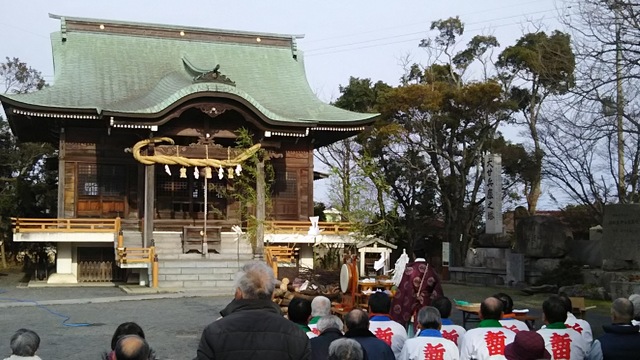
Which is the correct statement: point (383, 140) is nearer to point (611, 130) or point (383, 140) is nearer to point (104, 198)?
point (104, 198)

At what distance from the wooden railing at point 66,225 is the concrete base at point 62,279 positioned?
159 cm

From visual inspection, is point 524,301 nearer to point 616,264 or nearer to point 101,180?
point 616,264

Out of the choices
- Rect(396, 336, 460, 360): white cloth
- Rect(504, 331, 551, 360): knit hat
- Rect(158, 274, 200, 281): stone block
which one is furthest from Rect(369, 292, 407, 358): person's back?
Rect(158, 274, 200, 281): stone block

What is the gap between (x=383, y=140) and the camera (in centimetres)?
2914

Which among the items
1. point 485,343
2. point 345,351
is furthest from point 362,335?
point 485,343

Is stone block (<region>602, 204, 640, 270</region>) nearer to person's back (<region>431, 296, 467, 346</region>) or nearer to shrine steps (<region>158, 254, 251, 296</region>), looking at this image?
shrine steps (<region>158, 254, 251, 296</region>)

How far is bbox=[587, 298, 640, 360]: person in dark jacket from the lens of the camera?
5.17 meters

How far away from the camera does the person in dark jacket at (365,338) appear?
486 centimetres

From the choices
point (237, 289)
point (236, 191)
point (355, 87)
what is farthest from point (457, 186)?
point (237, 289)

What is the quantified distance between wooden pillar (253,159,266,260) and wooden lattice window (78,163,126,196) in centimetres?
505

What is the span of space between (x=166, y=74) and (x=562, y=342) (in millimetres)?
22860

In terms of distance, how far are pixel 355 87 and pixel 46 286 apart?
18.1 metres

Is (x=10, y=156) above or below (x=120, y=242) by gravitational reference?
Result: above

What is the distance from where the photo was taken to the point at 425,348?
5.16 meters
